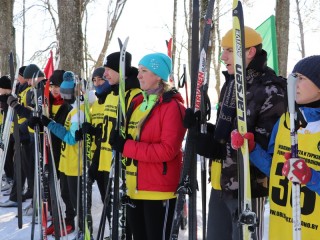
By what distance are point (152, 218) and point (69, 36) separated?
13.5ft

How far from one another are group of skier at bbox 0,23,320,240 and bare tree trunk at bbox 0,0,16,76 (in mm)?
5441

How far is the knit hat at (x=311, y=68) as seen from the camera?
193 cm

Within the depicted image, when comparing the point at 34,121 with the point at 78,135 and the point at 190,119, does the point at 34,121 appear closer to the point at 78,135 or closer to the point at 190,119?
the point at 78,135

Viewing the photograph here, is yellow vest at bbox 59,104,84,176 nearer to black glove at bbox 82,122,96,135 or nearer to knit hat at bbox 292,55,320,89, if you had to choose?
black glove at bbox 82,122,96,135

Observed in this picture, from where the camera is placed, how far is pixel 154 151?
9.06 feet

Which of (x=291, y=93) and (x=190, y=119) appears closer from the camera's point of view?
(x=291, y=93)

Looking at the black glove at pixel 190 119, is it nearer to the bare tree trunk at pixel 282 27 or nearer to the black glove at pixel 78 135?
the black glove at pixel 78 135

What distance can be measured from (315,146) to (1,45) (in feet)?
28.9

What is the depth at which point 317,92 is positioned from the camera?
1945 mm

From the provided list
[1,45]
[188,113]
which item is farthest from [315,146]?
[1,45]

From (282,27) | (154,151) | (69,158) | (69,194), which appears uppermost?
(282,27)

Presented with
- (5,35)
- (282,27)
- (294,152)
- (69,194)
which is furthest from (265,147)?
(5,35)

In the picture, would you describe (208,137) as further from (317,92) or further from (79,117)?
(79,117)

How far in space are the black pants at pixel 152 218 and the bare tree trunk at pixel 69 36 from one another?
367cm
